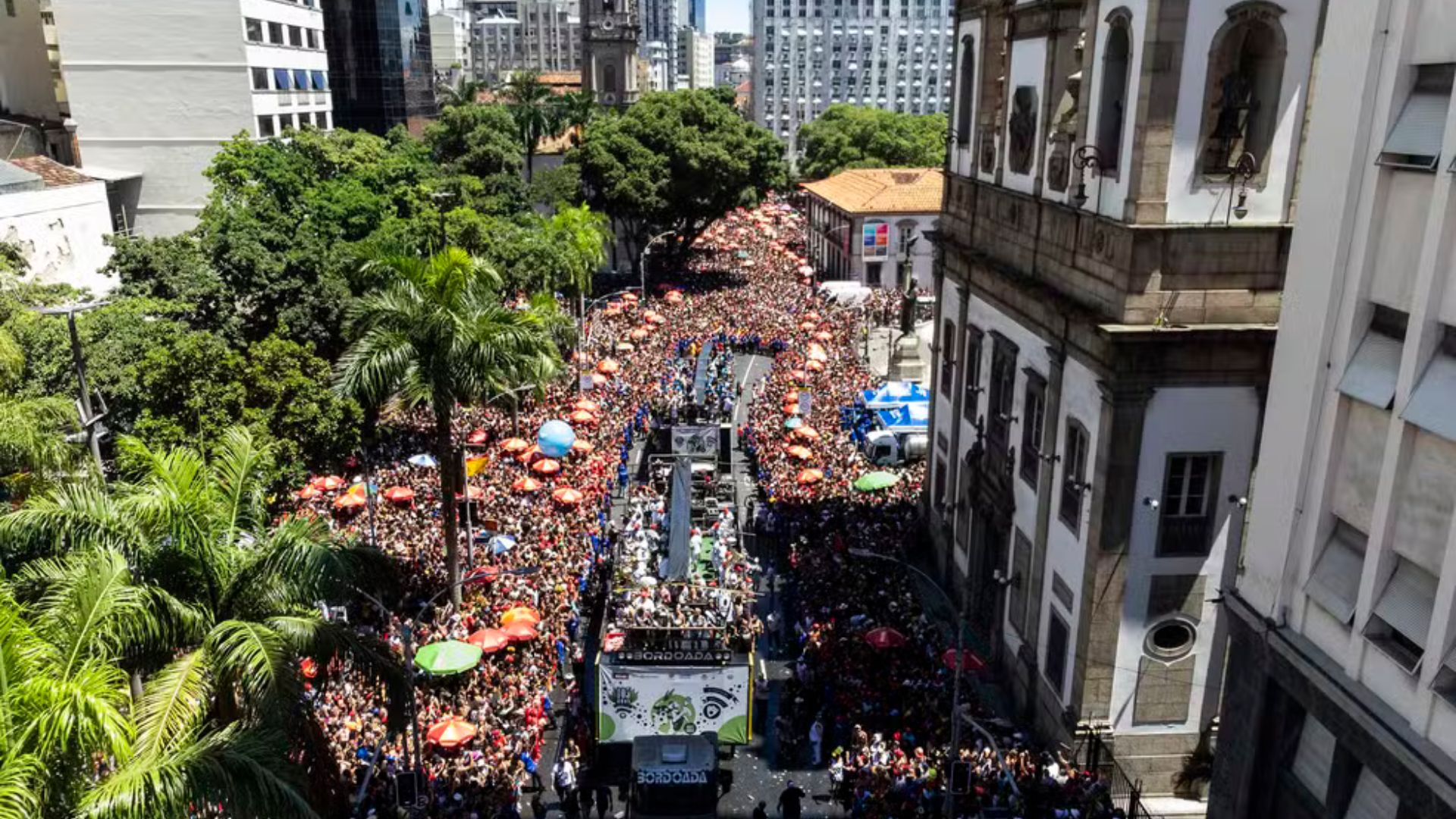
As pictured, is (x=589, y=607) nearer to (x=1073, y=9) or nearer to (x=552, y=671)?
(x=552, y=671)

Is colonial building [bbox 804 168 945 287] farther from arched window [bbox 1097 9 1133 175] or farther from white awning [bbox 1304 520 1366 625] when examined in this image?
white awning [bbox 1304 520 1366 625]

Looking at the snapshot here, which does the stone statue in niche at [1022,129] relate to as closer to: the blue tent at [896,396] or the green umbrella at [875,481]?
the green umbrella at [875,481]

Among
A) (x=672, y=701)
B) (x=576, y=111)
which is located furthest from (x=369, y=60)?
(x=672, y=701)

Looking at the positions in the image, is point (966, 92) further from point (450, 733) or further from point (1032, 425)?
point (450, 733)

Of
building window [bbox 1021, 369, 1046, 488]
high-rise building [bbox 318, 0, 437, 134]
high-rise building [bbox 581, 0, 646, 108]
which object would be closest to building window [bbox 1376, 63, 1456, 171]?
building window [bbox 1021, 369, 1046, 488]

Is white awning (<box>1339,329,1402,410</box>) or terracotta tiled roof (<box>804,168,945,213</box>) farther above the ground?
white awning (<box>1339,329,1402,410</box>)

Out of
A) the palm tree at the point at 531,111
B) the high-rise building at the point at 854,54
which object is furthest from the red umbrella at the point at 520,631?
the high-rise building at the point at 854,54

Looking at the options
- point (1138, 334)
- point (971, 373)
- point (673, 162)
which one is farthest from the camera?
point (673, 162)
